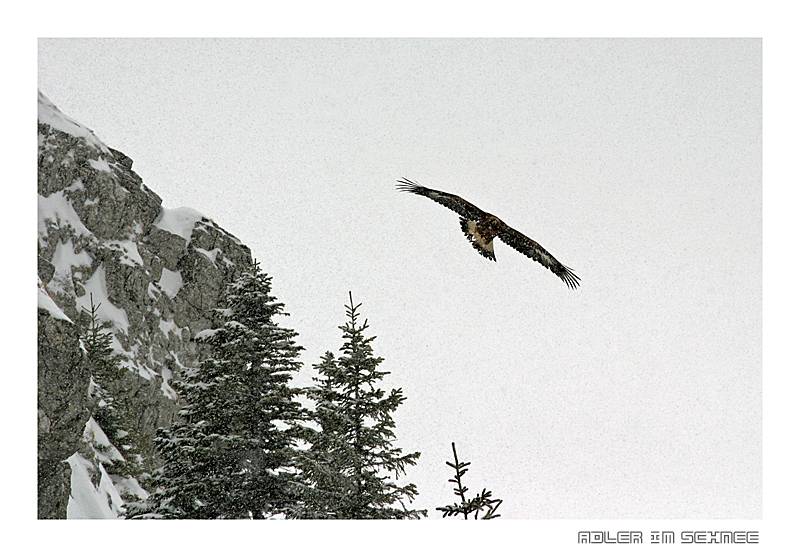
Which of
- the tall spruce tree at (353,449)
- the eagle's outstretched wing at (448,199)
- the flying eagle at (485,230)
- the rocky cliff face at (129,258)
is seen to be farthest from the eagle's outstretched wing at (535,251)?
the rocky cliff face at (129,258)

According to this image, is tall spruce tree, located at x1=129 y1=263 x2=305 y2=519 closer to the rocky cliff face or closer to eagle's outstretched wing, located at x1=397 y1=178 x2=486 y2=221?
eagle's outstretched wing, located at x1=397 y1=178 x2=486 y2=221

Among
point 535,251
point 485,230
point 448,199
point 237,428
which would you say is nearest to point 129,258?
point 237,428

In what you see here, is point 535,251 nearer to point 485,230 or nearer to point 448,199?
point 485,230

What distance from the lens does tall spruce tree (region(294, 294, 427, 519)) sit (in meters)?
8.82

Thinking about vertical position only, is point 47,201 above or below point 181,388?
above

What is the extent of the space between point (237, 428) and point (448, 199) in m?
4.00

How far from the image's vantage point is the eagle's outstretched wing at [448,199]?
920 cm

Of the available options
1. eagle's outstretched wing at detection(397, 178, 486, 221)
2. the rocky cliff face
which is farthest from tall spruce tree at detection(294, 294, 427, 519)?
the rocky cliff face

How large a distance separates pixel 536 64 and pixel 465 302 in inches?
305

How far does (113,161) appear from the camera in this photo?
3619 centimetres

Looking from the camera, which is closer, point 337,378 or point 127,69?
point 337,378
